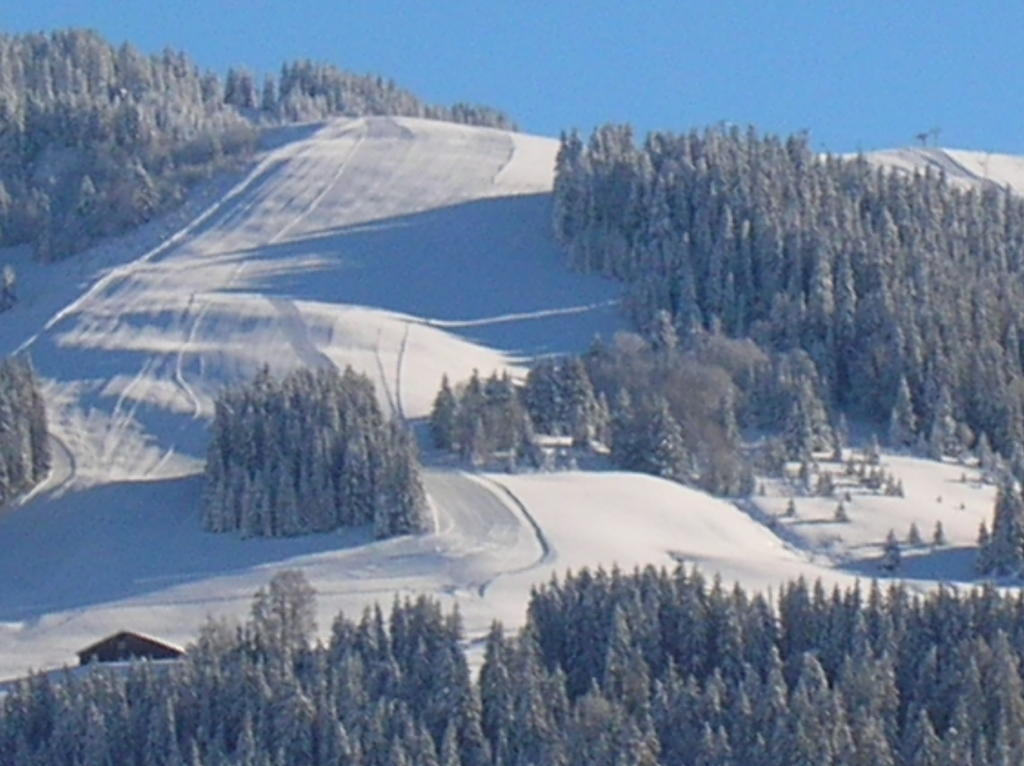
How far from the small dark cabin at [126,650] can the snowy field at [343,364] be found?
1.95 metres

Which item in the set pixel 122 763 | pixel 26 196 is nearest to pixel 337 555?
pixel 122 763

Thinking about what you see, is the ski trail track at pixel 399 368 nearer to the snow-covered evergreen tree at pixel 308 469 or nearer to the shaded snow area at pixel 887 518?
the snow-covered evergreen tree at pixel 308 469

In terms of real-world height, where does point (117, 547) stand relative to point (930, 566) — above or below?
above

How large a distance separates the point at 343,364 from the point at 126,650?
42.8 m

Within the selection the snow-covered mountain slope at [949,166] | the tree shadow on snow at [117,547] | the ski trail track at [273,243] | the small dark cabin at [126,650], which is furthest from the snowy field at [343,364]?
the snow-covered mountain slope at [949,166]

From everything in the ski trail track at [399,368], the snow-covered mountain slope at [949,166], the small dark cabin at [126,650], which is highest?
the snow-covered mountain slope at [949,166]

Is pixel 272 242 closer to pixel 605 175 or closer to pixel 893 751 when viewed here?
pixel 605 175

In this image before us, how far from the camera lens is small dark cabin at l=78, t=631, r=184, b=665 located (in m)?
93.3

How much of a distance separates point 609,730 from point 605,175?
277 ft

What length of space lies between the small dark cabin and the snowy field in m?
1.95

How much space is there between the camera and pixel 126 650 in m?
93.8

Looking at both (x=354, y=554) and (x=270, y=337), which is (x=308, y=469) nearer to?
(x=354, y=554)

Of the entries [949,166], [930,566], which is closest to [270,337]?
[930,566]

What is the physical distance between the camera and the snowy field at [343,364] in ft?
342
